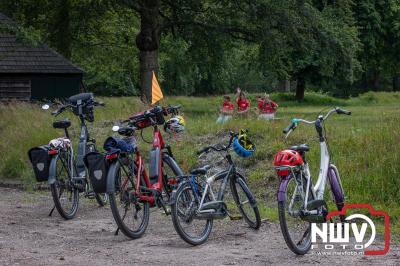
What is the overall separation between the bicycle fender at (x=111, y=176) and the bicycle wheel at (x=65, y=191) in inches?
66.0

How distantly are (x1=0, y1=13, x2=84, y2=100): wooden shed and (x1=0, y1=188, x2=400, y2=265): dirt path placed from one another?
80.9 feet

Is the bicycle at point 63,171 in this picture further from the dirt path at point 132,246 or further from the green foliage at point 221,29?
the green foliage at point 221,29

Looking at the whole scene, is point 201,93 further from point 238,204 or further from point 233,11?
point 238,204

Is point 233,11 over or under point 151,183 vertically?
over

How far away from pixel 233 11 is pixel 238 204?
22.6 m

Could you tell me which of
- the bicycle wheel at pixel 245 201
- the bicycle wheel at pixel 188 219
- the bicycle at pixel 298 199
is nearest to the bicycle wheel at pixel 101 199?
the bicycle wheel at pixel 245 201

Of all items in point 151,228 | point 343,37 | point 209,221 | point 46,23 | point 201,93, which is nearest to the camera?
point 209,221

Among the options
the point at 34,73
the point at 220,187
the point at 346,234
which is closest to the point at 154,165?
the point at 220,187

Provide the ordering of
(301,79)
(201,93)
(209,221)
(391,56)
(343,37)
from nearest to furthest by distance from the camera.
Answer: (209,221) → (343,37) → (301,79) → (391,56) → (201,93)

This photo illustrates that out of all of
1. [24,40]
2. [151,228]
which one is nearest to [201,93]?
[24,40]

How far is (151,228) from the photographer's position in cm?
898

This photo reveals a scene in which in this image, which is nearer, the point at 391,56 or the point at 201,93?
the point at 391,56

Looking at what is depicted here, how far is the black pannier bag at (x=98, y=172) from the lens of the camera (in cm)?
834

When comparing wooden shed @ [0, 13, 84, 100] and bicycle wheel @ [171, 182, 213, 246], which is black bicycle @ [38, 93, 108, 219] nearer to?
bicycle wheel @ [171, 182, 213, 246]
